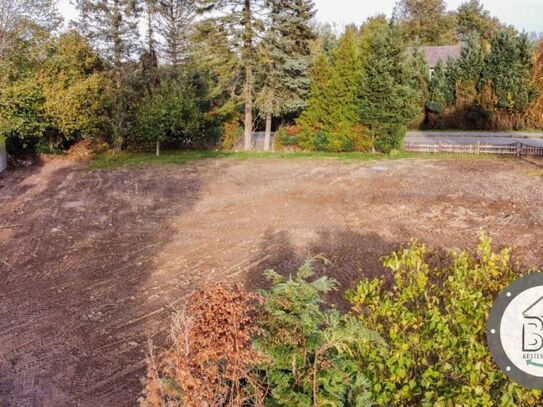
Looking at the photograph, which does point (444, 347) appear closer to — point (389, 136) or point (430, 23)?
point (389, 136)

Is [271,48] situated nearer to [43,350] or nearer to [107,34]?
[107,34]

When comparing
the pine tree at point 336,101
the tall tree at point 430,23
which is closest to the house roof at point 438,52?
the tall tree at point 430,23

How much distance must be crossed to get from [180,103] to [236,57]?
122 inches

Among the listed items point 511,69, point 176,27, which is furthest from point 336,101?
point 511,69

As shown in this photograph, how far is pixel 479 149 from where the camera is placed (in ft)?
64.7

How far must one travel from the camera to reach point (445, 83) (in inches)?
1234

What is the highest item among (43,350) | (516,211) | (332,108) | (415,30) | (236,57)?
(415,30)

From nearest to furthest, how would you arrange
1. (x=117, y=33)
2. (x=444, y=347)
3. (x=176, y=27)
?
(x=444, y=347) < (x=117, y=33) < (x=176, y=27)

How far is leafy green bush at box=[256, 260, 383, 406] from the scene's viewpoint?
118 inches

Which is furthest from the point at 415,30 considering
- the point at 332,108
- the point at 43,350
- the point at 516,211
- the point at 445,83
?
the point at 43,350

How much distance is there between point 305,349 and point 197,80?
21087 millimetres

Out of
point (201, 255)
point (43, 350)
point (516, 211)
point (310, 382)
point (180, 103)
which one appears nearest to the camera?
point (310, 382)

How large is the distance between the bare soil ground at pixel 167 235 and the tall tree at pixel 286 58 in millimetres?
4735

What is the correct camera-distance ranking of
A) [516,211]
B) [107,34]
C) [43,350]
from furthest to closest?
[107,34] < [516,211] < [43,350]
